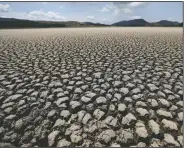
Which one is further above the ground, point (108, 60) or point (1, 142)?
point (108, 60)

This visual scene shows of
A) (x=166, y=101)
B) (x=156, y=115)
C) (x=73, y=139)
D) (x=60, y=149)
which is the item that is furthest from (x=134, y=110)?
(x=60, y=149)

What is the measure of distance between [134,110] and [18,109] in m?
2.03

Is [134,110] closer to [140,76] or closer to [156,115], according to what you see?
[156,115]

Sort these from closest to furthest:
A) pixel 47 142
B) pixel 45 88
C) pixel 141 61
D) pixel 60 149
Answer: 1. pixel 60 149
2. pixel 47 142
3. pixel 45 88
4. pixel 141 61

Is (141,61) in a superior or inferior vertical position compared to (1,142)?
superior

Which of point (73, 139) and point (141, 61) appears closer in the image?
point (73, 139)

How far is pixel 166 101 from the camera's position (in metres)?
3.73

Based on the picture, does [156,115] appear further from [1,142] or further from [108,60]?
[108,60]

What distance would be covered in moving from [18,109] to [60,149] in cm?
142

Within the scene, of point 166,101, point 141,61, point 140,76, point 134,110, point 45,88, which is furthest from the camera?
point 141,61

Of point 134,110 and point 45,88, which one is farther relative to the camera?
point 45,88

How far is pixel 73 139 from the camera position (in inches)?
108

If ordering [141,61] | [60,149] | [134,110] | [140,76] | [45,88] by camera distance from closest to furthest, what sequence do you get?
[60,149] → [134,110] → [45,88] → [140,76] → [141,61]

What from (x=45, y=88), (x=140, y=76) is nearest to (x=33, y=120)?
(x=45, y=88)
